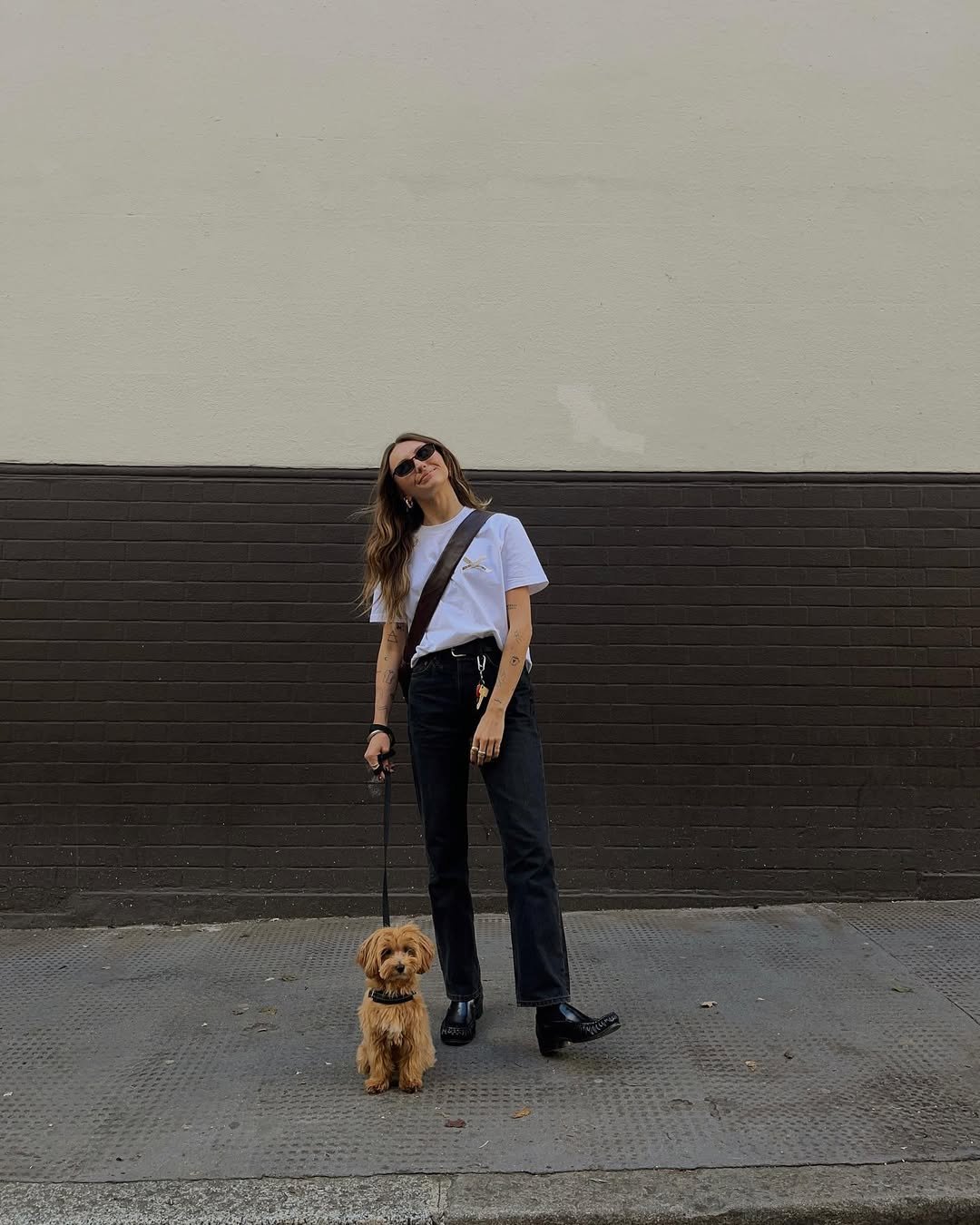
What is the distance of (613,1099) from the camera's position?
10.6ft

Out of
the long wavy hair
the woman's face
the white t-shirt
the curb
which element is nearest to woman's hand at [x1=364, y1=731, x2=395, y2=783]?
the white t-shirt

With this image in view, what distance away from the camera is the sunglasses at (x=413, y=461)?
3.55 m

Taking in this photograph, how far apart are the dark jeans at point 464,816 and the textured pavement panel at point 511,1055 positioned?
13.4 inches

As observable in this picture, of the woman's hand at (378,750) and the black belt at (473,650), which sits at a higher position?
the black belt at (473,650)

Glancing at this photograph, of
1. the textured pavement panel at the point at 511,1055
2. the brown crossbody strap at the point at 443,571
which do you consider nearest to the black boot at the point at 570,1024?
the textured pavement panel at the point at 511,1055

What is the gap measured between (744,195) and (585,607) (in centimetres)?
223

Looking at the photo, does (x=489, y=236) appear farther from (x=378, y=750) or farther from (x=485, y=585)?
(x=378, y=750)

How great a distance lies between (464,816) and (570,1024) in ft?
2.50

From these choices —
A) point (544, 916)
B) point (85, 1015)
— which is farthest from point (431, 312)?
point (85, 1015)

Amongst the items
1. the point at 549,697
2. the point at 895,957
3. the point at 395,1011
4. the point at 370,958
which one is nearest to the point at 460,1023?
the point at 395,1011

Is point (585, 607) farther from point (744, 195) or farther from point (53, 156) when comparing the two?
point (53, 156)

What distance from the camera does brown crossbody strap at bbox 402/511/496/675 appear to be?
3.54 metres

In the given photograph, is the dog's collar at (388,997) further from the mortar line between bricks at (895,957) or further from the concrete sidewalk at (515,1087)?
the mortar line between bricks at (895,957)

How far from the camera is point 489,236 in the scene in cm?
528
